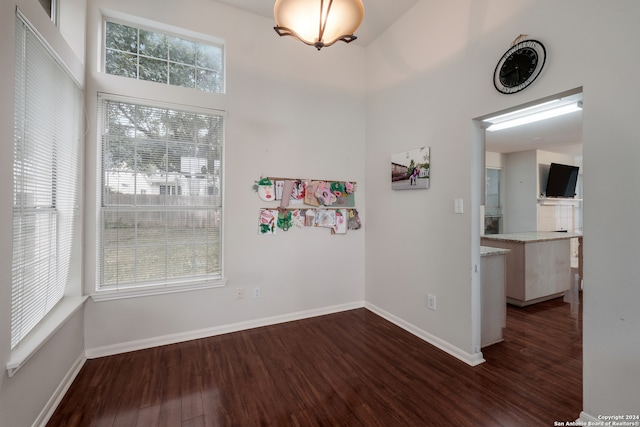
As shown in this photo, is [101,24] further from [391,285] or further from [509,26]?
[391,285]

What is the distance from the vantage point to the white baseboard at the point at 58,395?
1.66 meters

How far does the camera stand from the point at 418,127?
2863mm

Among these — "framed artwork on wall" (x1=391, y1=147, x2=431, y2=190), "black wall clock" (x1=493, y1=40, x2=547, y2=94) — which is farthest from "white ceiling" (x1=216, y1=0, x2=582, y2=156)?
"framed artwork on wall" (x1=391, y1=147, x2=431, y2=190)

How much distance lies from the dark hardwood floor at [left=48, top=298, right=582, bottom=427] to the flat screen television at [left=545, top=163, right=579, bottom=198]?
4.47 meters

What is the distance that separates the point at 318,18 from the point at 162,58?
2095 millimetres

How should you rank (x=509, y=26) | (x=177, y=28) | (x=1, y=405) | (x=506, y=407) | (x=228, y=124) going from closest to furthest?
(x=1, y=405) < (x=506, y=407) < (x=509, y=26) < (x=177, y=28) < (x=228, y=124)

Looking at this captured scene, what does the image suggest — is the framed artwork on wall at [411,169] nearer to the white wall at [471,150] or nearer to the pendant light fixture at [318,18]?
the white wall at [471,150]

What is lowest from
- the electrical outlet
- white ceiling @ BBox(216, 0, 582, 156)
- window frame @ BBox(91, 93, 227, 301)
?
the electrical outlet

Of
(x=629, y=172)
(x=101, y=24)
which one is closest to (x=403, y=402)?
(x=629, y=172)

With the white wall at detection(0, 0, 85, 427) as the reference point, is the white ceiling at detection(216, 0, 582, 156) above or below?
above

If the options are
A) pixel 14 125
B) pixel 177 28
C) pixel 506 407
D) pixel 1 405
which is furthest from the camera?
pixel 177 28

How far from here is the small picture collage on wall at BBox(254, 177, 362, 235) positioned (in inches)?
121

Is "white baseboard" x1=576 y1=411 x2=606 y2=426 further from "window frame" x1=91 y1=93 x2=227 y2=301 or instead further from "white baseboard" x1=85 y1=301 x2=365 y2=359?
"window frame" x1=91 y1=93 x2=227 y2=301

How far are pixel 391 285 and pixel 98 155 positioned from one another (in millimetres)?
3164
